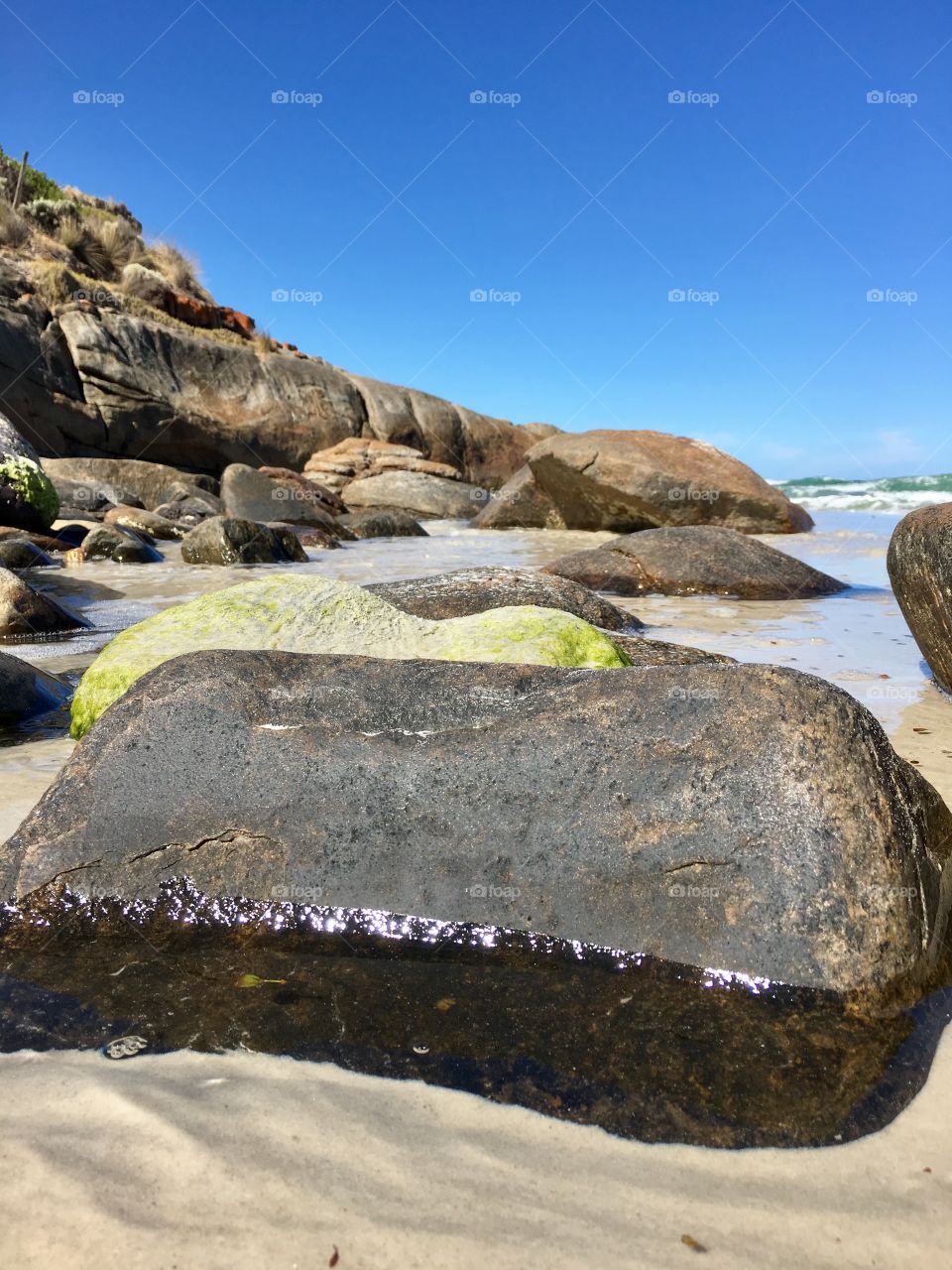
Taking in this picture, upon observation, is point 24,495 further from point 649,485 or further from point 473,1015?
point 473,1015

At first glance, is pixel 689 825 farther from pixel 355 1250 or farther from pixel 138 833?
pixel 138 833

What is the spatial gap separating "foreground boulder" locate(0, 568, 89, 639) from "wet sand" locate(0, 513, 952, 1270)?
4929 mm

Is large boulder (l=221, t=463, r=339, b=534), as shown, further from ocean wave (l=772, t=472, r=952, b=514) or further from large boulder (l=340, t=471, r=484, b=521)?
ocean wave (l=772, t=472, r=952, b=514)

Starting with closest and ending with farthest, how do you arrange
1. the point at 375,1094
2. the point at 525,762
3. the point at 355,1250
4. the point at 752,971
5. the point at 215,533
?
the point at 355,1250
the point at 375,1094
the point at 752,971
the point at 525,762
the point at 215,533

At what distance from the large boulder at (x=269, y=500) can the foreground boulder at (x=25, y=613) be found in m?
8.86

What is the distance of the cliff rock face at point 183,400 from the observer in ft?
68.1

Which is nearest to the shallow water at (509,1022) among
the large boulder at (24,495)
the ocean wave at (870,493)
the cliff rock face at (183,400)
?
the large boulder at (24,495)

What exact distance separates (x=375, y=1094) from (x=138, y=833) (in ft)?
3.27

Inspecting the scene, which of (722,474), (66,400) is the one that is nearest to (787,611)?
(722,474)

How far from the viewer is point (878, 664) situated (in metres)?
5.49

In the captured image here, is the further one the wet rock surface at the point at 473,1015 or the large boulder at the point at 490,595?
the large boulder at the point at 490,595

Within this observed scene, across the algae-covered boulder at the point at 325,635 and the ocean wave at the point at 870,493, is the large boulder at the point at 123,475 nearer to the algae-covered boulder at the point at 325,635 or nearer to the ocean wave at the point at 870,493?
the algae-covered boulder at the point at 325,635

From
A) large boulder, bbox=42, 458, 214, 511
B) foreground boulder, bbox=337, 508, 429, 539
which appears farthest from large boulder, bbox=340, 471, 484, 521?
foreground boulder, bbox=337, 508, 429, 539

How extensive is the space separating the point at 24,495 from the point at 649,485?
911 cm
